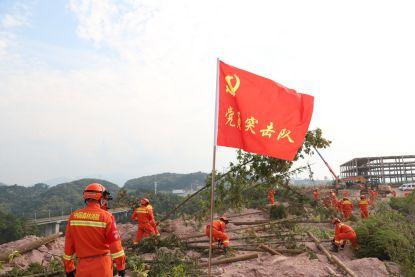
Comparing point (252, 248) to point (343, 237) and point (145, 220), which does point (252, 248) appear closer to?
point (343, 237)

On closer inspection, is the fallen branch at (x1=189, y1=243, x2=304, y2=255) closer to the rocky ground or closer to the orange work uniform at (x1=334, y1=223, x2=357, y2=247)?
the rocky ground

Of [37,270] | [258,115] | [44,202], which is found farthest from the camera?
[44,202]

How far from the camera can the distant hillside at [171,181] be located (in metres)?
170

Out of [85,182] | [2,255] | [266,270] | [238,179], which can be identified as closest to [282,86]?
[266,270]

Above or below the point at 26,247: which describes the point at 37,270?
below

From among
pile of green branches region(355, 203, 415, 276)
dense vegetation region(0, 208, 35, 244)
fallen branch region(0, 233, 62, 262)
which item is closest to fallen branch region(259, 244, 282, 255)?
pile of green branches region(355, 203, 415, 276)

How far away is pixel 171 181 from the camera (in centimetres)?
17762

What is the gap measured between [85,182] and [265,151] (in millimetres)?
133314

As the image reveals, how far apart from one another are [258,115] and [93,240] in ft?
10.3

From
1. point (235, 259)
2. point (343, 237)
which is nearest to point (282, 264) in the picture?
point (235, 259)

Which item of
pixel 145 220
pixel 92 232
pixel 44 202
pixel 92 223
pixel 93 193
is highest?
pixel 93 193

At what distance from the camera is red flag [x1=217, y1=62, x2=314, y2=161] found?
5.66m

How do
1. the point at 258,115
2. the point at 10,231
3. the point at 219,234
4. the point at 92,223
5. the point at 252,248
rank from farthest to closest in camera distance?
the point at 10,231 < the point at 252,248 < the point at 219,234 < the point at 258,115 < the point at 92,223

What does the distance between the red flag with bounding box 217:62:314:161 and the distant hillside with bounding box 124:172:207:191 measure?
159 m
